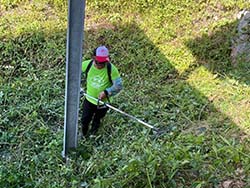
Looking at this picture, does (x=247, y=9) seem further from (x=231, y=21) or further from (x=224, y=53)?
(x=224, y=53)

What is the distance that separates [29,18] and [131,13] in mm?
1959

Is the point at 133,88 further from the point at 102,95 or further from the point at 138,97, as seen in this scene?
the point at 102,95

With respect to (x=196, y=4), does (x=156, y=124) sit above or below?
below

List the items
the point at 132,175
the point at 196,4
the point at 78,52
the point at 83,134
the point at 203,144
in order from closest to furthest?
the point at 132,175
the point at 203,144
the point at 78,52
the point at 83,134
the point at 196,4

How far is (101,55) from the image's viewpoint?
4.87m

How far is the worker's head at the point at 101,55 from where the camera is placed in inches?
191

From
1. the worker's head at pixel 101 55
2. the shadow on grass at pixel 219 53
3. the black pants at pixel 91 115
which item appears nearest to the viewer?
the worker's head at pixel 101 55

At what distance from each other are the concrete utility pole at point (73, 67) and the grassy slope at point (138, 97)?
9.8 inches

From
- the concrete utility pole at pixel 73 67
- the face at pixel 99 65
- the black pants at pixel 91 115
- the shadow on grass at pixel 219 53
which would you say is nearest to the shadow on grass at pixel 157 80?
the shadow on grass at pixel 219 53

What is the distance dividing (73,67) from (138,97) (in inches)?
92.0

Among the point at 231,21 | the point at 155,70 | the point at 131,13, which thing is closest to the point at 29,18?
the point at 131,13

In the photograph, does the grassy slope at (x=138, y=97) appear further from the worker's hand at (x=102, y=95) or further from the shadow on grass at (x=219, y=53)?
the worker's hand at (x=102, y=95)

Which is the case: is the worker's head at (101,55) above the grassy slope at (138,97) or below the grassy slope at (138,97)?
above

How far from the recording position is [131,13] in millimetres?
8336
